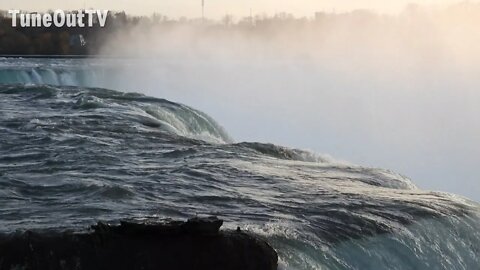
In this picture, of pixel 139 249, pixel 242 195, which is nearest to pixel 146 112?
pixel 242 195

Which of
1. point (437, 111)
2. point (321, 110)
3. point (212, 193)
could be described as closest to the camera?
point (212, 193)

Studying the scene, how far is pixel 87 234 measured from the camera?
6.27m

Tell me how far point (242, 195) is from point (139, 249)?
3.35m

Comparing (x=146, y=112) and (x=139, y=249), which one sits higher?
(x=146, y=112)

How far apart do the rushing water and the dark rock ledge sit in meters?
0.66

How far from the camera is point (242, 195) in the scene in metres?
9.29

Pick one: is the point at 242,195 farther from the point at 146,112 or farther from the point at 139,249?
the point at 146,112

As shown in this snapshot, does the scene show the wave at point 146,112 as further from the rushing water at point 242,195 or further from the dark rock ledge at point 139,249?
the dark rock ledge at point 139,249

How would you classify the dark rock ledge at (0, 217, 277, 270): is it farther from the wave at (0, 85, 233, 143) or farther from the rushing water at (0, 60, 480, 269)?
the wave at (0, 85, 233, 143)

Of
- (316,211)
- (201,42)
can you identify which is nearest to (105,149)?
(316,211)

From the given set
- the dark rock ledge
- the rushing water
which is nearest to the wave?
the rushing water

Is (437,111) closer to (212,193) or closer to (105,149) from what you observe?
(105,149)

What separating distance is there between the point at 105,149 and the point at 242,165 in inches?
85.7

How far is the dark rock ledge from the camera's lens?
235 inches
